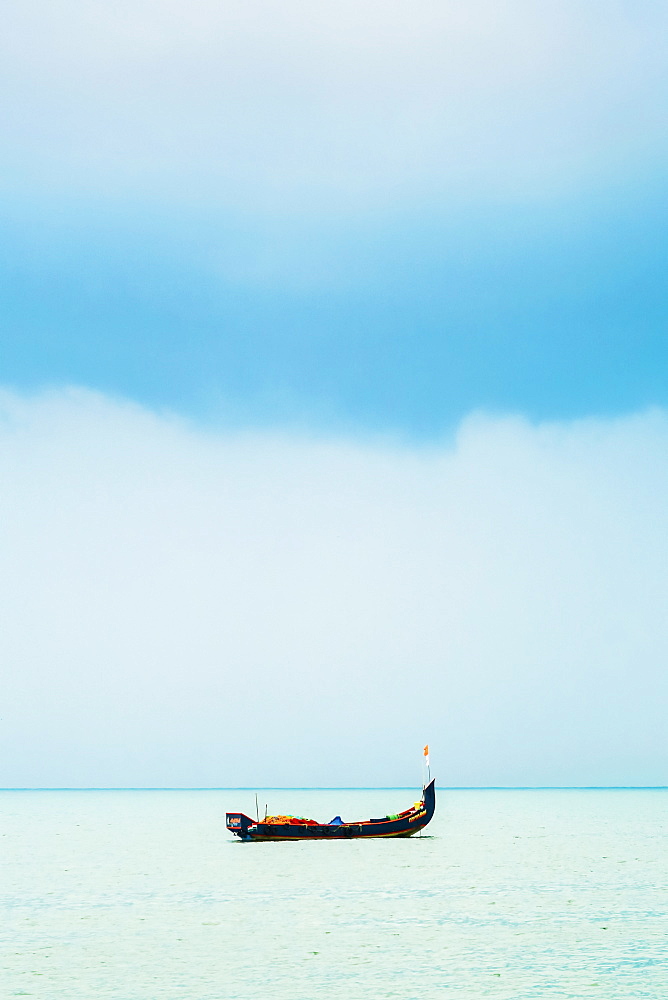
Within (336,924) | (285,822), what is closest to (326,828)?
(285,822)

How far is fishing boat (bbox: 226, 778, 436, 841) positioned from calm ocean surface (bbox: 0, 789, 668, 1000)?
3.76ft

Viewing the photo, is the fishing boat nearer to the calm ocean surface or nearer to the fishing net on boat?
the fishing net on boat

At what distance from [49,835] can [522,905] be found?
5616 cm

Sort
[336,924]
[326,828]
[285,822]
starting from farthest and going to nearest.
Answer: [285,822], [326,828], [336,924]

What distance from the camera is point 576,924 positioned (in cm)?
3053

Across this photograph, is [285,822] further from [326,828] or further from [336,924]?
[336,924]

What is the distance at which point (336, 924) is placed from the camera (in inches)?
1190

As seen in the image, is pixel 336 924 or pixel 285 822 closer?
pixel 336 924

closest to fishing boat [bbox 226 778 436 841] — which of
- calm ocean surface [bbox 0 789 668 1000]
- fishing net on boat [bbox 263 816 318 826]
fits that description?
fishing net on boat [bbox 263 816 318 826]

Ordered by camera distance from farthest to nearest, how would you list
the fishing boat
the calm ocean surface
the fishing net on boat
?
the fishing net on boat, the fishing boat, the calm ocean surface

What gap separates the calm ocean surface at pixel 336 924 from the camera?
882 inches

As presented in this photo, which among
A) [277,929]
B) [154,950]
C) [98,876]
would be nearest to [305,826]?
[98,876]

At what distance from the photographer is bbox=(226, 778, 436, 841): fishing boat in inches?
2121

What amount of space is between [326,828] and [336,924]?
24.2 m
